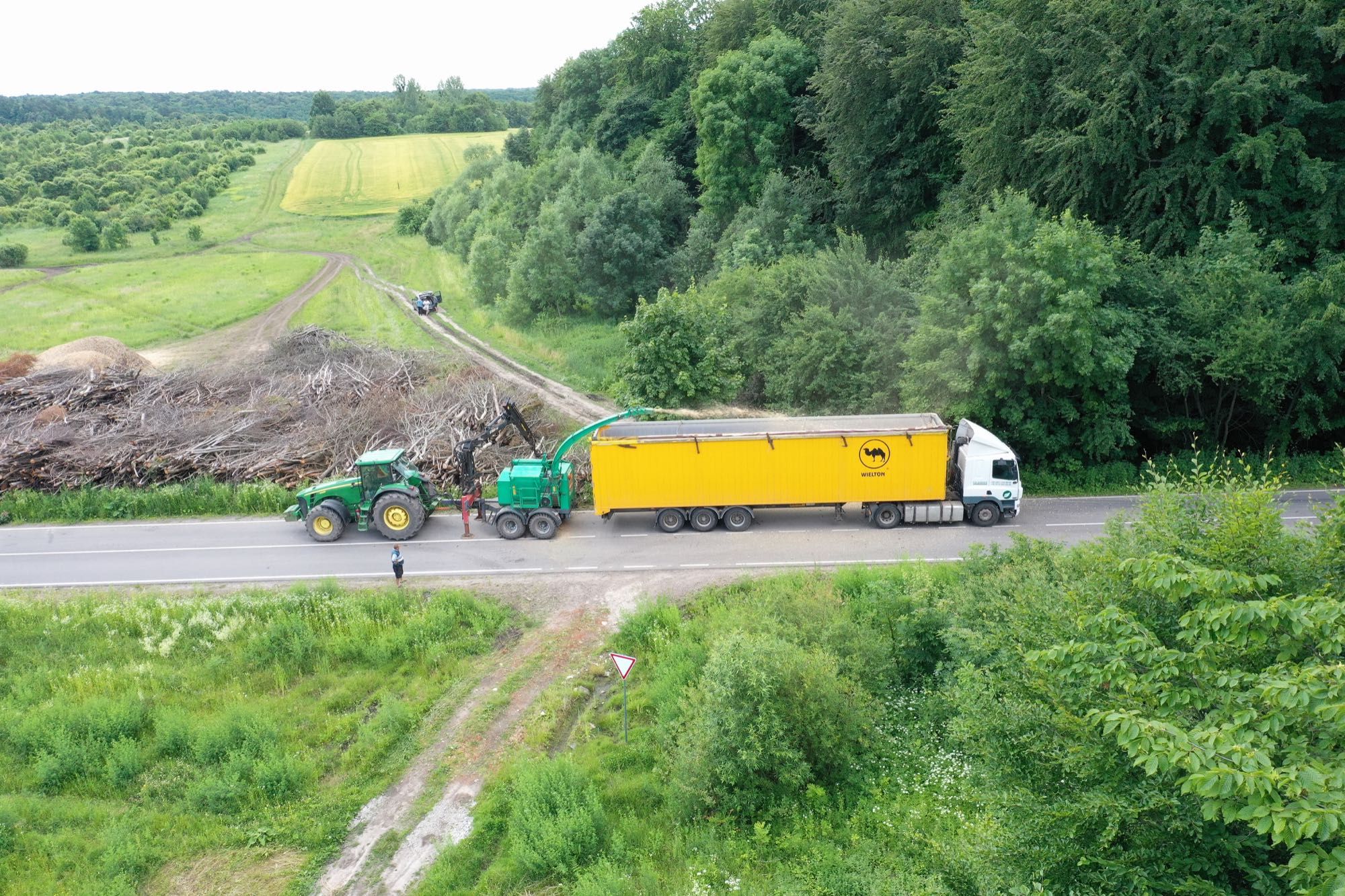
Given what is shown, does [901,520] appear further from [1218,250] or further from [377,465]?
[377,465]

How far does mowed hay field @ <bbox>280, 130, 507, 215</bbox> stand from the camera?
92500 millimetres

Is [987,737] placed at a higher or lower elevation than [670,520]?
lower

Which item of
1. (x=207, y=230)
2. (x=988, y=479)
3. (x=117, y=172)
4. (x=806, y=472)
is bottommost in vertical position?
(x=988, y=479)

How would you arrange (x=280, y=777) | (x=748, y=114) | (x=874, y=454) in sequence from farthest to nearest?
(x=748, y=114) < (x=874, y=454) < (x=280, y=777)

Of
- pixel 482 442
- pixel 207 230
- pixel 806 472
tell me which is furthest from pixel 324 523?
pixel 207 230

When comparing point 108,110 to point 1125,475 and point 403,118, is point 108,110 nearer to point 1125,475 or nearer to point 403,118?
point 403,118

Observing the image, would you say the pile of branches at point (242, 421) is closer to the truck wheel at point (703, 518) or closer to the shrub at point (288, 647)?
the truck wheel at point (703, 518)

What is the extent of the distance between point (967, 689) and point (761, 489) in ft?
38.8

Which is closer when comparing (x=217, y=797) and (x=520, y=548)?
(x=217, y=797)

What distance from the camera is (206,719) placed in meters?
17.1

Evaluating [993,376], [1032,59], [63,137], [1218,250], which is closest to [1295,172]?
[1218,250]

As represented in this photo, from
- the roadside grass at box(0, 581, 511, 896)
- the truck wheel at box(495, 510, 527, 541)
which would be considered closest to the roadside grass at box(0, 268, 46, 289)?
the roadside grass at box(0, 581, 511, 896)

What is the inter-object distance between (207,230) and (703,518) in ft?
250

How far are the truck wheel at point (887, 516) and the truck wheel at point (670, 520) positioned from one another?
540cm
